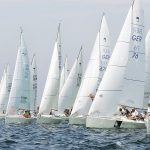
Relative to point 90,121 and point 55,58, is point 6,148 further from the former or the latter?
point 55,58

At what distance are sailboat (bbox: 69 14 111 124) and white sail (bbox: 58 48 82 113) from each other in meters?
8.24

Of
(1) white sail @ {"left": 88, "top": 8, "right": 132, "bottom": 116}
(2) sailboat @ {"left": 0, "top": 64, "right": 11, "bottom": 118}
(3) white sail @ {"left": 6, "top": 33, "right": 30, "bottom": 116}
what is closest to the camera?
(1) white sail @ {"left": 88, "top": 8, "right": 132, "bottom": 116}

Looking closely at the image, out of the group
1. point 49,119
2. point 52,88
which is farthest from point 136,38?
point 52,88

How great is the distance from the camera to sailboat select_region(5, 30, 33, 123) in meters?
56.3

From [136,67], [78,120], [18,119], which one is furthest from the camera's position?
[18,119]

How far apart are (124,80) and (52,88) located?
18473 mm

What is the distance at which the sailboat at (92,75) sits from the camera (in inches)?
2009

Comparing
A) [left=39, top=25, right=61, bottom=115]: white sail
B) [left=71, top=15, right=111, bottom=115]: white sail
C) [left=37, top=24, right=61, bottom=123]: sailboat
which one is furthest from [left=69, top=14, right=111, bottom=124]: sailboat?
[left=39, top=25, right=61, bottom=115]: white sail

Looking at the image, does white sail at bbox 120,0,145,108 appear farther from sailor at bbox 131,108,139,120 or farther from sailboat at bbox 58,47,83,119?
sailboat at bbox 58,47,83,119

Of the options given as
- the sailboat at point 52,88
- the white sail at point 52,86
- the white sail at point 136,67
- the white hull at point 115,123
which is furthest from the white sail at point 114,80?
the white sail at point 52,86

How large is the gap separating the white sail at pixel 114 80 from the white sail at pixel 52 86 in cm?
1597

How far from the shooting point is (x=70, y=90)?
6175 cm

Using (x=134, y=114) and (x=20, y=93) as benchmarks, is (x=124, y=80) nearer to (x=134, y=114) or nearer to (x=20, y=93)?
(x=134, y=114)

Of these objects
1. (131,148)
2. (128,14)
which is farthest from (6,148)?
(128,14)
